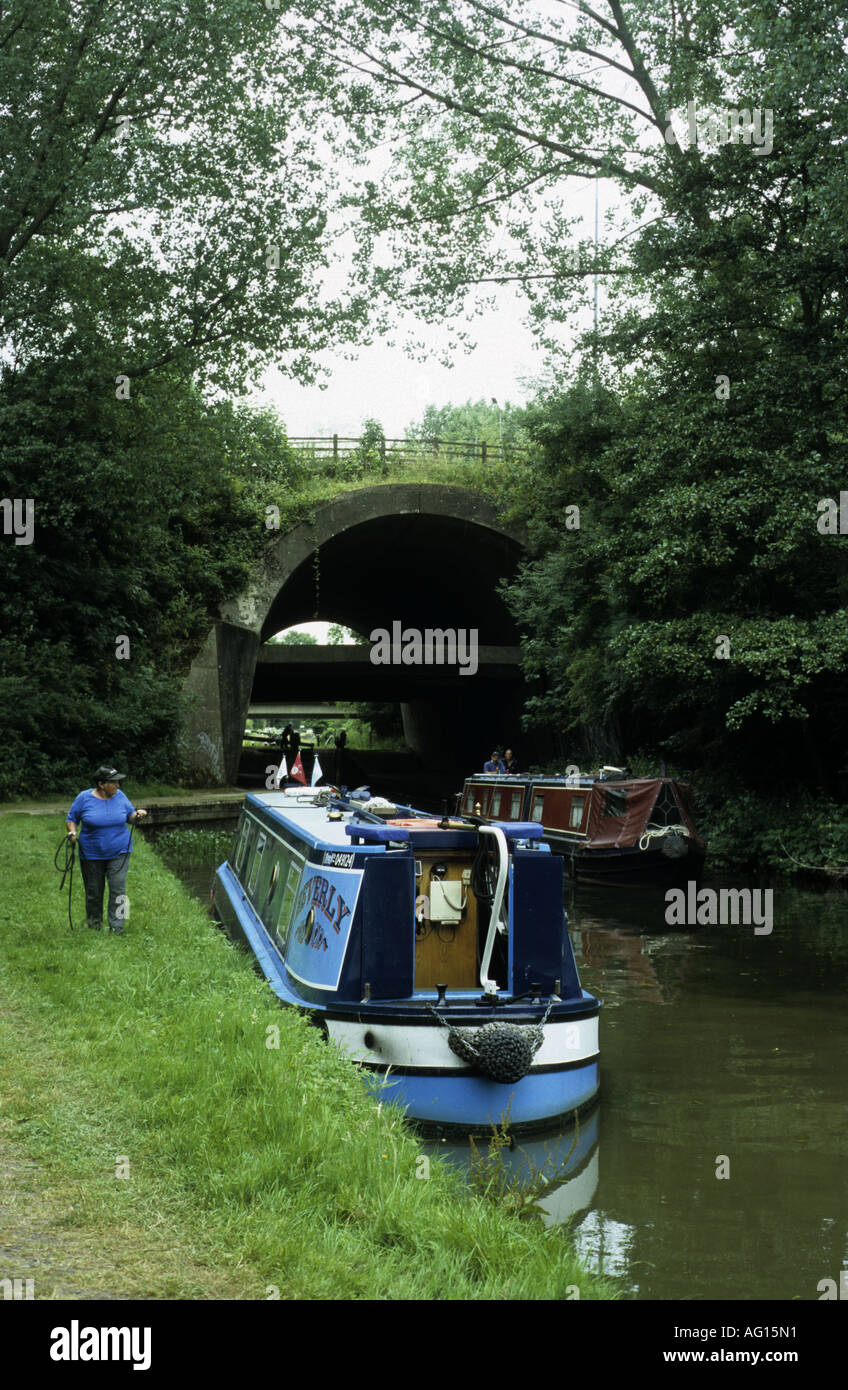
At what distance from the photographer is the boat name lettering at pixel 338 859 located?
7574 mm

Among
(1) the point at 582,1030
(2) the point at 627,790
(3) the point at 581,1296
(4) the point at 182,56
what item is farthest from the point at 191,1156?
(4) the point at 182,56

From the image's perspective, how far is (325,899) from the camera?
25.5ft

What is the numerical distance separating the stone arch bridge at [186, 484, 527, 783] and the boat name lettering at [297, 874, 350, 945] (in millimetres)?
16592

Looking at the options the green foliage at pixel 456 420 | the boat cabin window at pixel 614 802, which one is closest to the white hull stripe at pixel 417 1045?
the boat cabin window at pixel 614 802

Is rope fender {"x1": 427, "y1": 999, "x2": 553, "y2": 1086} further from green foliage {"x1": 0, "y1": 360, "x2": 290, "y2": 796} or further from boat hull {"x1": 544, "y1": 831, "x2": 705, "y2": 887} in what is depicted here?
green foliage {"x1": 0, "y1": 360, "x2": 290, "y2": 796}

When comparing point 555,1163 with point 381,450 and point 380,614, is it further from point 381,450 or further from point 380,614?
point 380,614

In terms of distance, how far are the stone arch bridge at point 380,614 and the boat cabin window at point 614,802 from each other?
31.9 ft

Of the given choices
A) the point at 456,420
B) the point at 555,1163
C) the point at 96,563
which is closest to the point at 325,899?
the point at 555,1163

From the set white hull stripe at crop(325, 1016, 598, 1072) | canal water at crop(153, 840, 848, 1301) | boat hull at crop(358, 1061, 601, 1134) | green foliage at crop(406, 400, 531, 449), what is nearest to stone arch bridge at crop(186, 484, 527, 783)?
canal water at crop(153, 840, 848, 1301)

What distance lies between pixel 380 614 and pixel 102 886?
30514mm

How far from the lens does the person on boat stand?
8.53m

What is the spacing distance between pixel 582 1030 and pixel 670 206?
47.8 feet

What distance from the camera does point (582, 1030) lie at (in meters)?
7.15

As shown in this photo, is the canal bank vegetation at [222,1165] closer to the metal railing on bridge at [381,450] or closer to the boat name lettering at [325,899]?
the boat name lettering at [325,899]
